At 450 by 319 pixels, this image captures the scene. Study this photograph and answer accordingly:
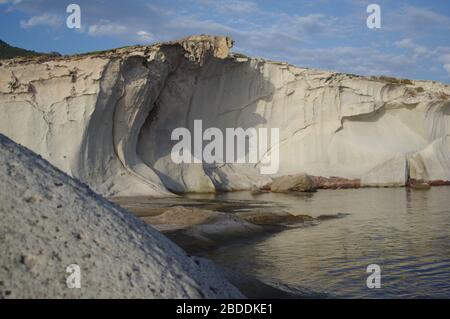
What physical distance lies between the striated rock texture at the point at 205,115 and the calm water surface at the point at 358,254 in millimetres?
8580

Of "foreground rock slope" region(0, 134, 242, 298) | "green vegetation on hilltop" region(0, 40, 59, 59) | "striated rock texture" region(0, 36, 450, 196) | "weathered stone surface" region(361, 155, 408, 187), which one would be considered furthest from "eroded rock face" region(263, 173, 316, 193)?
"foreground rock slope" region(0, 134, 242, 298)

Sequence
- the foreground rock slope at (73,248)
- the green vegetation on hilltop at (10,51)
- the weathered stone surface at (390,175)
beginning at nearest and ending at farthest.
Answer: the foreground rock slope at (73,248) < the weathered stone surface at (390,175) < the green vegetation on hilltop at (10,51)

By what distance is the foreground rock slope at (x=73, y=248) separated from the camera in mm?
2924

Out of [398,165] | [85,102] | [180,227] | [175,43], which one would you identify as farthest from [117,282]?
[398,165]

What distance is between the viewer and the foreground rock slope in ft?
9.59

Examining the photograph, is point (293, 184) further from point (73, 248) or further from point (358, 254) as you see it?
point (73, 248)

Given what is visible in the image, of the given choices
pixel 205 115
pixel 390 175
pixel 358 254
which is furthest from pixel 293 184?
pixel 358 254

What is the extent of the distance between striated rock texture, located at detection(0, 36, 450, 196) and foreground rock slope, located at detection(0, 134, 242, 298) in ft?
48.6

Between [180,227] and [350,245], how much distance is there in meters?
3.04

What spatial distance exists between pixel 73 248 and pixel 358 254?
5.98 metres

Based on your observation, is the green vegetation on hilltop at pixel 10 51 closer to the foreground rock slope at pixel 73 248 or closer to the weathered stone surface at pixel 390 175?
the weathered stone surface at pixel 390 175

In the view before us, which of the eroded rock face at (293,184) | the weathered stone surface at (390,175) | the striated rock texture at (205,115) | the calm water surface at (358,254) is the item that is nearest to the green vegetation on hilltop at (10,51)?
the striated rock texture at (205,115)

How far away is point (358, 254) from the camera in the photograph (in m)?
8.17
